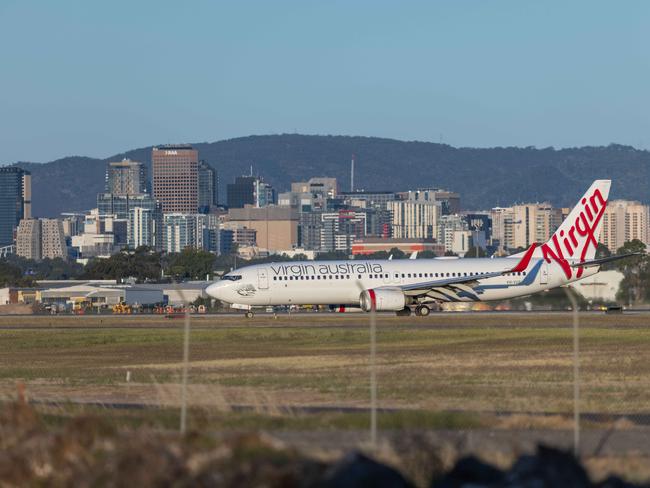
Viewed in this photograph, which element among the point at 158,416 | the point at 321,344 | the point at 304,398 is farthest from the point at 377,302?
the point at 158,416

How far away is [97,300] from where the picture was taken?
14288 centimetres

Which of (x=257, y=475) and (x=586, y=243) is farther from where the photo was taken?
(x=586, y=243)

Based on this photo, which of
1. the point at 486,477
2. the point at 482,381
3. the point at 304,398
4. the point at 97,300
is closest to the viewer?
the point at 486,477

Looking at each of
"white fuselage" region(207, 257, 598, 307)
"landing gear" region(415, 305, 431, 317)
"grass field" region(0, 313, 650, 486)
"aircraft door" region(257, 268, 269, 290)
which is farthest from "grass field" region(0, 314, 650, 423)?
"aircraft door" region(257, 268, 269, 290)

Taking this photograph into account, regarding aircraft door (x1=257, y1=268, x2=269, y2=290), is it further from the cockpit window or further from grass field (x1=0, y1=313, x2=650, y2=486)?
grass field (x1=0, y1=313, x2=650, y2=486)

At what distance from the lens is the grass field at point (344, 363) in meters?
32.2

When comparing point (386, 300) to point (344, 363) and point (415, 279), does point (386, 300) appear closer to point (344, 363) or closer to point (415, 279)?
point (415, 279)

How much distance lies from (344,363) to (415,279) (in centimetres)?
3491

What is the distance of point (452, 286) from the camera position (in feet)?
255

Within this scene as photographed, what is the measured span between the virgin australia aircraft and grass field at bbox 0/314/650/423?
8.66 ft

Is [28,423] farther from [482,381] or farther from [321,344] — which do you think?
[321,344]

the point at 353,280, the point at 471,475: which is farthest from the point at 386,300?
the point at 471,475

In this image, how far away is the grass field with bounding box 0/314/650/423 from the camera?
106ft

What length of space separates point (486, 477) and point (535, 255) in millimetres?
65384
